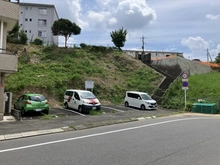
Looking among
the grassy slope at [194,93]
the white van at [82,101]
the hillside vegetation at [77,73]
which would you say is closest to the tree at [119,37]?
the hillside vegetation at [77,73]

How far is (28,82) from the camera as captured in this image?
28.3 meters

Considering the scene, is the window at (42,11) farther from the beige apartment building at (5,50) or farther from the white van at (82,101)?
the beige apartment building at (5,50)

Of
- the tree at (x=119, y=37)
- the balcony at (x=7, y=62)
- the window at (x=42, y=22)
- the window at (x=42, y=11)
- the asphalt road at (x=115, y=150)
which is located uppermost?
the window at (x=42, y=11)

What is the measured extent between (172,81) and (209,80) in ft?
17.2

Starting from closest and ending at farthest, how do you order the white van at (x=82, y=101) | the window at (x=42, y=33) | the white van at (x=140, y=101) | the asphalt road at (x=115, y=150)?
the asphalt road at (x=115, y=150)
the white van at (x=82, y=101)
the white van at (x=140, y=101)
the window at (x=42, y=33)

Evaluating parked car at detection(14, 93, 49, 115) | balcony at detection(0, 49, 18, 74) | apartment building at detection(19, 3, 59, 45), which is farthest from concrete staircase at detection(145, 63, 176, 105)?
apartment building at detection(19, 3, 59, 45)

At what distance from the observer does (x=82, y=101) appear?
20.8 metres

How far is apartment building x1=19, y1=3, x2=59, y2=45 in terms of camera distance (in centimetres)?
6206

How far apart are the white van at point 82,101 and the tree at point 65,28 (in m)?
24.8

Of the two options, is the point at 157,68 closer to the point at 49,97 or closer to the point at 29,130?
the point at 49,97

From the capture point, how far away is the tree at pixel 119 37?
1918 inches

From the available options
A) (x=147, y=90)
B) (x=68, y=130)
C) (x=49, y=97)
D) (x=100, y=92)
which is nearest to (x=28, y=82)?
(x=49, y=97)

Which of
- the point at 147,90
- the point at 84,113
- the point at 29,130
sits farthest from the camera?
the point at 147,90

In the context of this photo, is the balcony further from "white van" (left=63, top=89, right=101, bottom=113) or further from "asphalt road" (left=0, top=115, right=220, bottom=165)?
"white van" (left=63, top=89, right=101, bottom=113)
